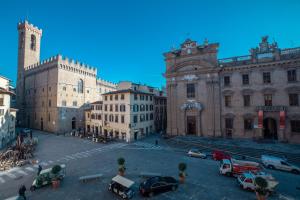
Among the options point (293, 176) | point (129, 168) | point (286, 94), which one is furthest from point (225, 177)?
point (286, 94)

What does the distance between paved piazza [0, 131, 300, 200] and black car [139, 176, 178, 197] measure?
1.55ft

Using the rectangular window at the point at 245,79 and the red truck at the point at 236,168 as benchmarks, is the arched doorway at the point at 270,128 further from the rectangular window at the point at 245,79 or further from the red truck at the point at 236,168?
the red truck at the point at 236,168

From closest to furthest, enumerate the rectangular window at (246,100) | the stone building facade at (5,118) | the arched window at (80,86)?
the stone building facade at (5,118), the rectangular window at (246,100), the arched window at (80,86)

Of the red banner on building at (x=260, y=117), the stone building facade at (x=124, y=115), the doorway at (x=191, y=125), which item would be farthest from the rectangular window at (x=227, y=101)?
the stone building facade at (x=124, y=115)

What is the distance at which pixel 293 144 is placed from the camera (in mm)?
28234

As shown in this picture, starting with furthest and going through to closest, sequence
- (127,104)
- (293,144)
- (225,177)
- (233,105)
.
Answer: (127,104)
(233,105)
(293,144)
(225,177)

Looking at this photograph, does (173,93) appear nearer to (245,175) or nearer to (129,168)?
(129,168)

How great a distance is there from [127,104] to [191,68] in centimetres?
1757

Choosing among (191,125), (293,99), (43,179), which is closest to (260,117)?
(293,99)

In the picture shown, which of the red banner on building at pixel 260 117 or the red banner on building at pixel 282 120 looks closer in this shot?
the red banner on building at pixel 282 120

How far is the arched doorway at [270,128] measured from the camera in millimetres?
32234

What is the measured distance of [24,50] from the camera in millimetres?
56656

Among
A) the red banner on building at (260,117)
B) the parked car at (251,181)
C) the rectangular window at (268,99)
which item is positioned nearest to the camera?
the parked car at (251,181)

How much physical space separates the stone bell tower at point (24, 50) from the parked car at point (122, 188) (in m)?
63.2
